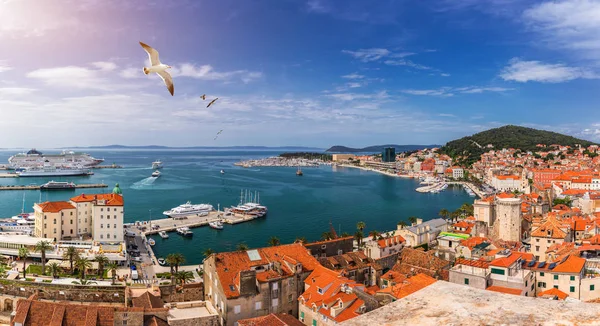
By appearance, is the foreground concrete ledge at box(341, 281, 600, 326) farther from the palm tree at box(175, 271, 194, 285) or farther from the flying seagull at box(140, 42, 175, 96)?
the palm tree at box(175, 271, 194, 285)

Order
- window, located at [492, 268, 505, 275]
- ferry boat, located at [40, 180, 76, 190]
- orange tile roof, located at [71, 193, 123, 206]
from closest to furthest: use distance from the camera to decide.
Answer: window, located at [492, 268, 505, 275] < orange tile roof, located at [71, 193, 123, 206] < ferry boat, located at [40, 180, 76, 190]

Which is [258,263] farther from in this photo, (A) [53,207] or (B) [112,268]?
(A) [53,207]

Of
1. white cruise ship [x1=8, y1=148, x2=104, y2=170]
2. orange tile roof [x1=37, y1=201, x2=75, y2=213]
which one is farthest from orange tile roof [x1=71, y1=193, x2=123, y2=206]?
white cruise ship [x1=8, y1=148, x2=104, y2=170]

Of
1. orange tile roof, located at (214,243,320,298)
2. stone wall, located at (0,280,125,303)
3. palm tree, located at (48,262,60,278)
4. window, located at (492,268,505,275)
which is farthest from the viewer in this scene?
palm tree, located at (48,262,60,278)

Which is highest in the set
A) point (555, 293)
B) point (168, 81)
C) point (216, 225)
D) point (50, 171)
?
point (168, 81)

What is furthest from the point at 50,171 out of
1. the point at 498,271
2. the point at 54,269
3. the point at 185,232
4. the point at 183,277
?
the point at 498,271

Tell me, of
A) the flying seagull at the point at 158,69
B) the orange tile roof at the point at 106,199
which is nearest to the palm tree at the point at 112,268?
the orange tile roof at the point at 106,199
